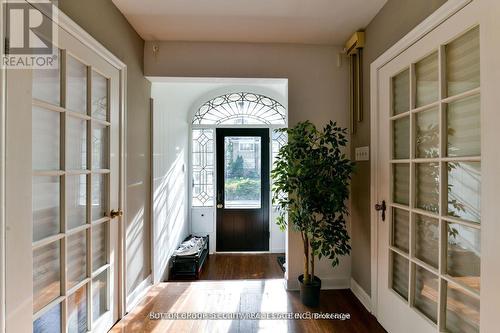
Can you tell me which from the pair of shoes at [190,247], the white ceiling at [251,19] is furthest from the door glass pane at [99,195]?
the pair of shoes at [190,247]

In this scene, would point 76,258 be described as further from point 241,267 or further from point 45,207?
point 241,267

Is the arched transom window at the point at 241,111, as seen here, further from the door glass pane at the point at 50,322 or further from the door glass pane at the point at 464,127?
the door glass pane at the point at 50,322

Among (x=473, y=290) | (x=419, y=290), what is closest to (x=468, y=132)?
(x=473, y=290)

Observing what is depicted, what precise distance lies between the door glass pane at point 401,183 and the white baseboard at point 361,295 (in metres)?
0.94

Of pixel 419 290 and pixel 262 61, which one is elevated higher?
pixel 262 61

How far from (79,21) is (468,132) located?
7.39ft

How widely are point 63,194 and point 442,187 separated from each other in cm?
210

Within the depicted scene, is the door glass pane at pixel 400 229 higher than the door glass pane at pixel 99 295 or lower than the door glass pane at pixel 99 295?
higher

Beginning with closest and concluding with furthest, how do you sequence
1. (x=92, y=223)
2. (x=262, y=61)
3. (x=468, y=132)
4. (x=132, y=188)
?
1. (x=468, y=132)
2. (x=92, y=223)
3. (x=132, y=188)
4. (x=262, y=61)

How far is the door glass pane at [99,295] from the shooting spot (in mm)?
1697

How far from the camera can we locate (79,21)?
1.50 m

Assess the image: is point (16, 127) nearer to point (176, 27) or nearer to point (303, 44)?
point (176, 27)

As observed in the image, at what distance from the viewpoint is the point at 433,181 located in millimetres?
1436

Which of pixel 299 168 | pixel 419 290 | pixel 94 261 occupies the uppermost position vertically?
pixel 299 168
